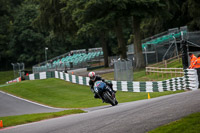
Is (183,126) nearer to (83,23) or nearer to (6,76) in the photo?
(83,23)

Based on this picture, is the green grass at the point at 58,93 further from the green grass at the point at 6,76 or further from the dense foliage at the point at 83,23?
the green grass at the point at 6,76

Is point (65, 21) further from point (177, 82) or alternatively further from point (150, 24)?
point (177, 82)

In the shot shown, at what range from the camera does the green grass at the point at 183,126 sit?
7.52 meters

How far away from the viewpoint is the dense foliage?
118 feet

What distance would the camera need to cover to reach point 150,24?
52312 mm

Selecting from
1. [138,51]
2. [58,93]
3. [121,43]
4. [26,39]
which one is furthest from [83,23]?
[26,39]

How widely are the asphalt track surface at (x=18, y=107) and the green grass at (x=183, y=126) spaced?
1281 centimetres

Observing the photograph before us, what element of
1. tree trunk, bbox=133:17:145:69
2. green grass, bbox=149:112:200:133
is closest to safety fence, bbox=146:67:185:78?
tree trunk, bbox=133:17:145:69

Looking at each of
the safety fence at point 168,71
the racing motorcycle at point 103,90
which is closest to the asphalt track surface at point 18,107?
the racing motorcycle at point 103,90

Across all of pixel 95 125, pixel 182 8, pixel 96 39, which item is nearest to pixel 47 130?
pixel 95 125

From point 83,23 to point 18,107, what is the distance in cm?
1785

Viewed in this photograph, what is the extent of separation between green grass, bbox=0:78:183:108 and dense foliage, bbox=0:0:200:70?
645 centimetres

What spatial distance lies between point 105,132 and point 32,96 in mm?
21069

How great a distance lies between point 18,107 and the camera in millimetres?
23062
